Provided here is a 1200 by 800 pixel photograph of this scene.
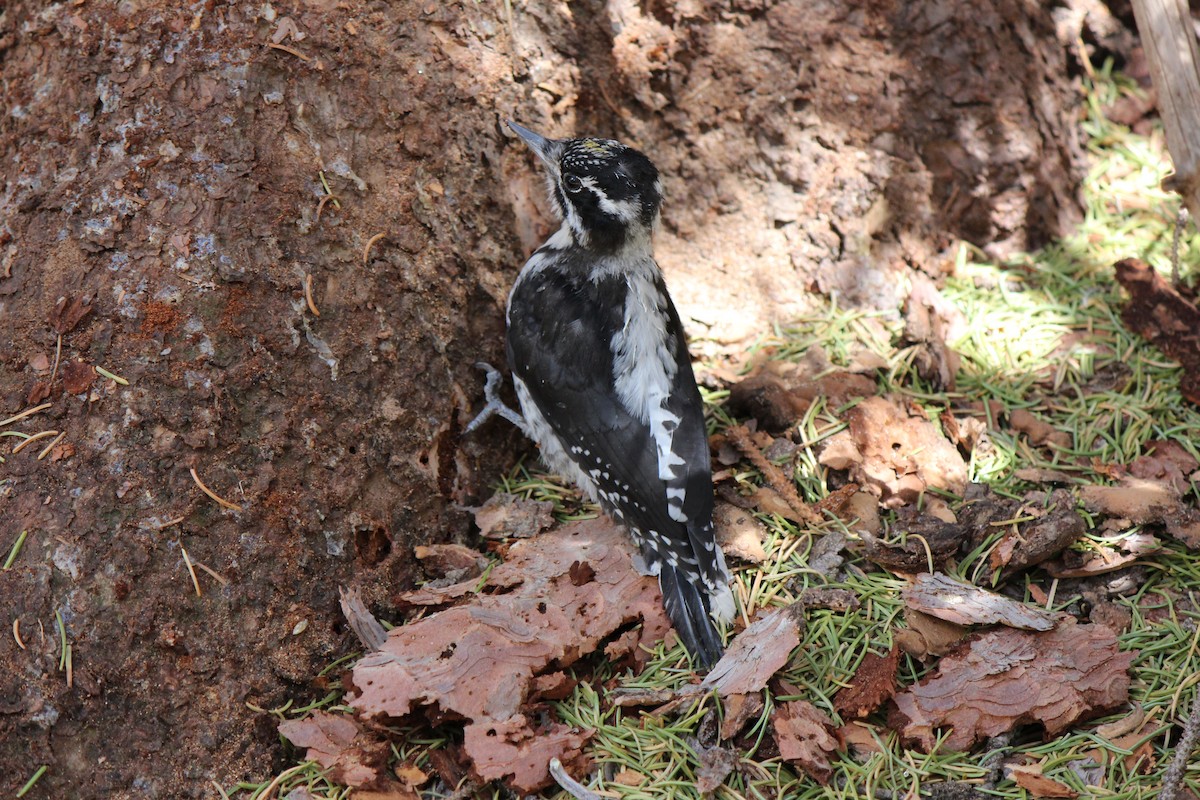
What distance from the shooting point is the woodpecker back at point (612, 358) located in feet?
11.8

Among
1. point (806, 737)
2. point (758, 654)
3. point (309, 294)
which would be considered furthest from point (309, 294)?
point (806, 737)

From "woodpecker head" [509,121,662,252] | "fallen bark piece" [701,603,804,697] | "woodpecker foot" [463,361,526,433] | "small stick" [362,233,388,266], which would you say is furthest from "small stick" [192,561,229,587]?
"woodpecker head" [509,121,662,252]

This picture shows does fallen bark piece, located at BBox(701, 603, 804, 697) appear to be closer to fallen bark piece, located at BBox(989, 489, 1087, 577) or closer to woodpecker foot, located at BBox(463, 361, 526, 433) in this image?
fallen bark piece, located at BBox(989, 489, 1087, 577)

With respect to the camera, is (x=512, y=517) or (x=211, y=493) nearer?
(x=211, y=493)

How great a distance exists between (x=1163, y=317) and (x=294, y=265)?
3515 millimetres

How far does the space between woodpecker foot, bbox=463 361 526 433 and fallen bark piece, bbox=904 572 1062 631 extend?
5.29 feet

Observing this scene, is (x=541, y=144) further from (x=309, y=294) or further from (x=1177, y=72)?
(x=1177, y=72)

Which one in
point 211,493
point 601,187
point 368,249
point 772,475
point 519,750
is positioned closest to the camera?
point 519,750

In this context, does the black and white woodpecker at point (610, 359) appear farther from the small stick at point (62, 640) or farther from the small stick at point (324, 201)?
the small stick at point (62, 640)

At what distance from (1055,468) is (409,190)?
268 cm

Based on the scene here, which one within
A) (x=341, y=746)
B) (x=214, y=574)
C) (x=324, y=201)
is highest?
(x=324, y=201)

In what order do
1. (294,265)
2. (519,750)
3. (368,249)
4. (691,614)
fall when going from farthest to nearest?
1. (368,249)
2. (294,265)
3. (691,614)
4. (519,750)

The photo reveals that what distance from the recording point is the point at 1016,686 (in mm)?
2992

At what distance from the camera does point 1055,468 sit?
3.75 m
